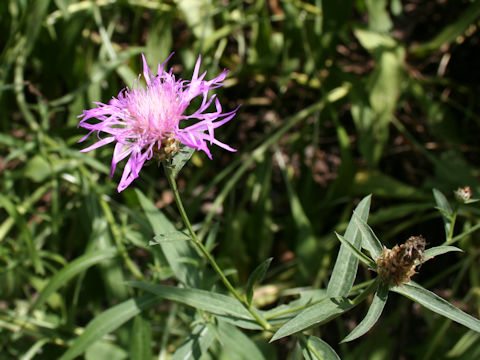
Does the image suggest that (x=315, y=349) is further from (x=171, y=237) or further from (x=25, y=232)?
(x=25, y=232)

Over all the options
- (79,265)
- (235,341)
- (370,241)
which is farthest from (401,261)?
(79,265)

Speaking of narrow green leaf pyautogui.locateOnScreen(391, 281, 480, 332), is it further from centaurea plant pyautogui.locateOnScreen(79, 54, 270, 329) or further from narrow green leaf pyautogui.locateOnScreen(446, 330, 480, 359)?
narrow green leaf pyautogui.locateOnScreen(446, 330, 480, 359)

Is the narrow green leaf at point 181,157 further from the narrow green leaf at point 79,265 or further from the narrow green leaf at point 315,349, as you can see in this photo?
the narrow green leaf at point 79,265

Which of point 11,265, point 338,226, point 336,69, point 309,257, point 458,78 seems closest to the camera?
point 11,265

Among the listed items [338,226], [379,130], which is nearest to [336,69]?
[379,130]

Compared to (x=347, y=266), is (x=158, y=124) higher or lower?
higher

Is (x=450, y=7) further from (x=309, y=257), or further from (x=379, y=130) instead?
(x=309, y=257)

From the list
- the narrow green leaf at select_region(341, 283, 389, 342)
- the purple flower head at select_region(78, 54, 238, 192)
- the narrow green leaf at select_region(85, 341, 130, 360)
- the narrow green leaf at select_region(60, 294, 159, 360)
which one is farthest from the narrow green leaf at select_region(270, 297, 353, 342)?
the narrow green leaf at select_region(85, 341, 130, 360)
